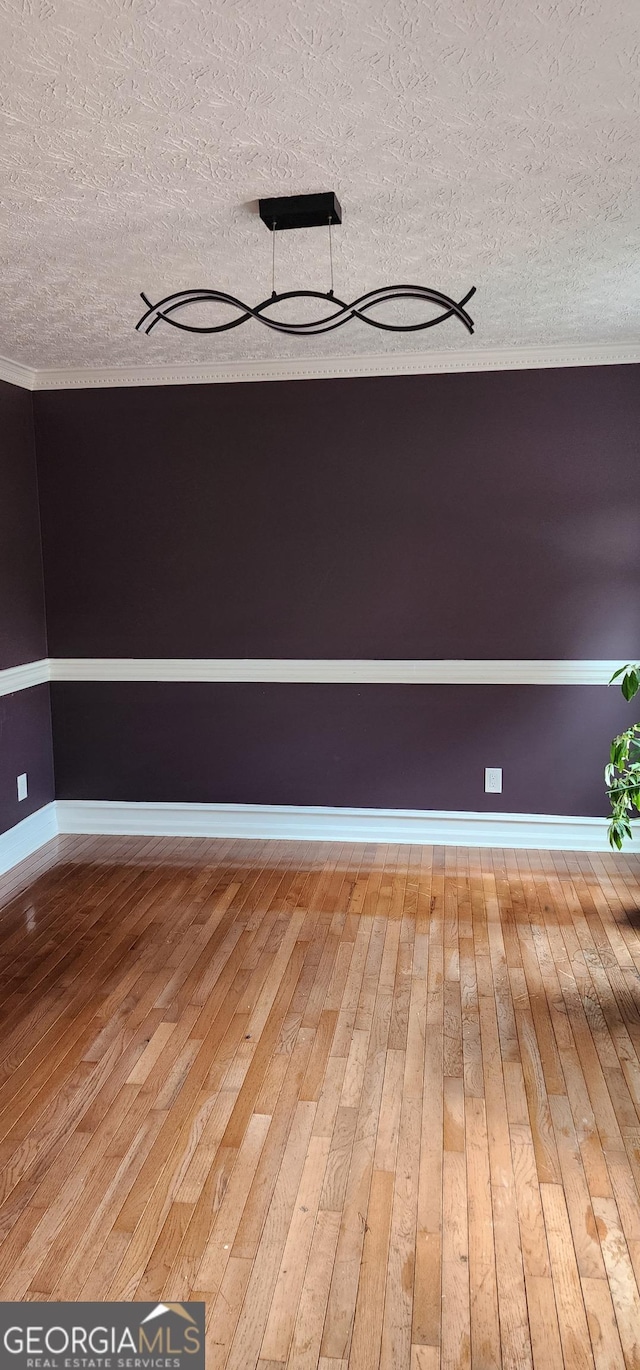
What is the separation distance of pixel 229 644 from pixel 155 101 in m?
3.10

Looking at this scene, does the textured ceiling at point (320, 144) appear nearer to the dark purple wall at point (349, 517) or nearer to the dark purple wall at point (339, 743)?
the dark purple wall at point (349, 517)

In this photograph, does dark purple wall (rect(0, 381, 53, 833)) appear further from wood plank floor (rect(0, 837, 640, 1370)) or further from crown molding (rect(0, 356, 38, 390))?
wood plank floor (rect(0, 837, 640, 1370))

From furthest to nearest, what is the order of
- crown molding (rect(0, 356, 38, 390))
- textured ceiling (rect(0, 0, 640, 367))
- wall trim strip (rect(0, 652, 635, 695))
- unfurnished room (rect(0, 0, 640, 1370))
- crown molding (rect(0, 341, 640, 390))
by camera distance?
1. wall trim strip (rect(0, 652, 635, 695))
2. crown molding (rect(0, 356, 38, 390))
3. crown molding (rect(0, 341, 640, 390))
4. unfurnished room (rect(0, 0, 640, 1370))
5. textured ceiling (rect(0, 0, 640, 367))

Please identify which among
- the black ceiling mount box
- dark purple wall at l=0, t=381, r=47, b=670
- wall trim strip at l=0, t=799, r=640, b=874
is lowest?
wall trim strip at l=0, t=799, r=640, b=874

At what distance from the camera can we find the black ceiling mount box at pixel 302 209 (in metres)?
2.37

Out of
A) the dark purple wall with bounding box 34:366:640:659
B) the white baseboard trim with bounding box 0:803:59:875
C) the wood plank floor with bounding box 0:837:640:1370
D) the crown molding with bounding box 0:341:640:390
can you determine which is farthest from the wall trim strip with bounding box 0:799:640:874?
the crown molding with bounding box 0:341:640:390

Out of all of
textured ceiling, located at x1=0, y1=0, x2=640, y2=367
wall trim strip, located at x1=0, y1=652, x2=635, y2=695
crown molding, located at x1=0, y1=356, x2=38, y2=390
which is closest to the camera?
textured ceiling, located at x1=0, y1=0, x2=640, y2=367

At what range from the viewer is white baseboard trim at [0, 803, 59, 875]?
4457mm

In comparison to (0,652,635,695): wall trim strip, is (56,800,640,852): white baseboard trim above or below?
below

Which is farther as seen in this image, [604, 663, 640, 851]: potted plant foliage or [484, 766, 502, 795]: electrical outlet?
[484, 766, 502, 795]: electrical outlet

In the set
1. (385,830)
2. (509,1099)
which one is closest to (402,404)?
(385,830)

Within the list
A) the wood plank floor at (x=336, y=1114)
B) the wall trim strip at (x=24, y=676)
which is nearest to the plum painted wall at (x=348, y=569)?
the wall trim strip at (x=24, y=676)

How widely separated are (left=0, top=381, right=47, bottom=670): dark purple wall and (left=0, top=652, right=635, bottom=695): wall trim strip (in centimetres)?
13

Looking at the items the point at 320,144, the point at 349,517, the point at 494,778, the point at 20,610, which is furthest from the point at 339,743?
the point at 320,144
